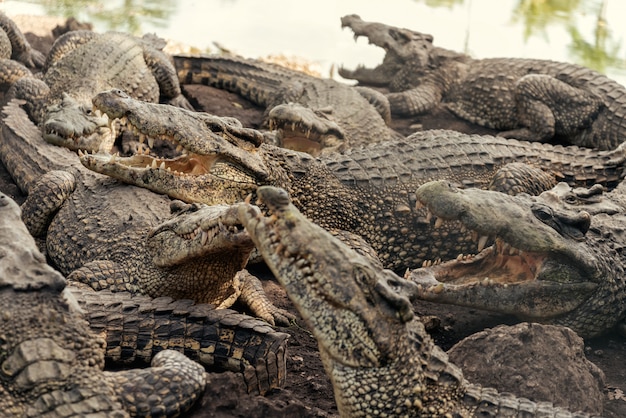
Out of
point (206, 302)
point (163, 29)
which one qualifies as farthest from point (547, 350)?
point (163, 29)

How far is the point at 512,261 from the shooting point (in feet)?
14.5

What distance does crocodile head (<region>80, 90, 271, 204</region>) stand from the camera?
15.4 ft

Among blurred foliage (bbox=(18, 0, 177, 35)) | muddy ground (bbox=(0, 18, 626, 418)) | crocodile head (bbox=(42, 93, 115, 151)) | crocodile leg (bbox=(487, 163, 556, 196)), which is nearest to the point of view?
muddy ground (bbox=(0, 18, 626, 418))

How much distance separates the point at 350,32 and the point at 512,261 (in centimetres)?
600

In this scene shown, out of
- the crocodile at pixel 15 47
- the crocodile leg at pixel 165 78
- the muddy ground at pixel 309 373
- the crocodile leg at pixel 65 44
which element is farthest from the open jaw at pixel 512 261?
the crocodile at pixel 15 47

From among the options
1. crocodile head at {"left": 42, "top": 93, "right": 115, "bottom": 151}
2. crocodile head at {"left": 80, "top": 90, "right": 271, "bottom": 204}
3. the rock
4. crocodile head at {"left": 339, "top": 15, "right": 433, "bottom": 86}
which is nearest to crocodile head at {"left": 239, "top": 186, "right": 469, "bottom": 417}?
the rock

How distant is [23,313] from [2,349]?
0.14 metres

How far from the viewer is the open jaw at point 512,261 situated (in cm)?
410

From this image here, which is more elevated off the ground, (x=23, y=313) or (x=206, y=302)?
(x=23, y=313)

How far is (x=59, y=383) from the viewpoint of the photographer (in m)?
3.07

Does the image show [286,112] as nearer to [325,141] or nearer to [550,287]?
[325,141]

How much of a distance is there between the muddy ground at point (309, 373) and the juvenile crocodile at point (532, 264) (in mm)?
206

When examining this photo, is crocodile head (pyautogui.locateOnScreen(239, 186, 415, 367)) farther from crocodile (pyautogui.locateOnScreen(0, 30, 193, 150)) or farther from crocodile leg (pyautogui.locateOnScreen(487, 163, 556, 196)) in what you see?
crocodile (pyautogui.locateOnScreen(0, 30, 193, 150))

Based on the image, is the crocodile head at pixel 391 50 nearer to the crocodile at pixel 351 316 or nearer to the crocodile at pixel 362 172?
the crocodile at pixel 362 172
